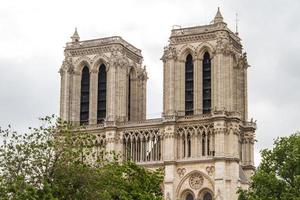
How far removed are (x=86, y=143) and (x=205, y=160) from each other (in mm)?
40276

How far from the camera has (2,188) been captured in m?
46.2

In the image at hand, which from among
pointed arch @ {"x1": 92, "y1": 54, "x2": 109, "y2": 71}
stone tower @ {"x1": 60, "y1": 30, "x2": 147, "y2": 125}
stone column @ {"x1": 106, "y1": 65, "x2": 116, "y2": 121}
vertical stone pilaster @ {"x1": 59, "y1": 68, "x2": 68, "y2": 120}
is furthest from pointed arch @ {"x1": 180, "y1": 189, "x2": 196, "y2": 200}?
pointed arch @ {"x1": 92, "y1": 54, "x2": 109, "y2": 71}

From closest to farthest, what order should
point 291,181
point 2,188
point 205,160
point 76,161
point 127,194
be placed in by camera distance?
point 2,188 < point 76,161 < point 127,194 < point 291,181 < point 205,160

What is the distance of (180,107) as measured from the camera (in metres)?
93.3

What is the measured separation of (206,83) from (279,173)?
30.8m

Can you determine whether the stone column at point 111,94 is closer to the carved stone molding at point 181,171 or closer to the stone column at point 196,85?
the stone column at point 196,85

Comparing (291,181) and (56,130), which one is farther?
(291,181)

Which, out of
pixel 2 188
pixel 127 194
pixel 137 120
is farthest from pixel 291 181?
pixel 137 120

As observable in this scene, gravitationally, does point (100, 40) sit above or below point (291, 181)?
above

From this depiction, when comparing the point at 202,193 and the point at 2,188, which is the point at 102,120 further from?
the point at 2,188

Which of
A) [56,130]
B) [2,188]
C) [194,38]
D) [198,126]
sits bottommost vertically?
[2,188]

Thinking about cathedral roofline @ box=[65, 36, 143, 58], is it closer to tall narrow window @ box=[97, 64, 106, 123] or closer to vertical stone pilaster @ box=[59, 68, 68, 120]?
tall narrow window @ box=[97, 64, 106, 123]

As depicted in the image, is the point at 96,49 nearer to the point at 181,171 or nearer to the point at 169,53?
the point at 169,53

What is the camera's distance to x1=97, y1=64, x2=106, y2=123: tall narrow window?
98.7 metres
